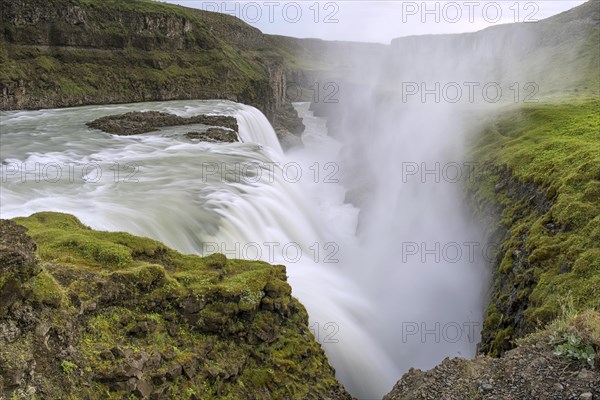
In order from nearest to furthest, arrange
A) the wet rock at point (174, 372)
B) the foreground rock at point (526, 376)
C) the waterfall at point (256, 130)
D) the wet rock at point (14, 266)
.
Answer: the wet rock at point (14, 266), the foreground rock at point (526, 376), the wet rock at point (174, 372), the waterfall at point (256, 130)

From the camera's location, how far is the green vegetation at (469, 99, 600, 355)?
44.0 feet

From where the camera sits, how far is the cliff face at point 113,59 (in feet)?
207

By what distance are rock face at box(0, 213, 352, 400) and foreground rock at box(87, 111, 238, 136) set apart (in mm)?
28923

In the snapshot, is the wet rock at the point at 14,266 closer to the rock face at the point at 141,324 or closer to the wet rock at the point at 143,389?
the rock face at the point at 141,324

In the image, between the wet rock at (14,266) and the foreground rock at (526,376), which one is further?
the foreground rock at (526,376)

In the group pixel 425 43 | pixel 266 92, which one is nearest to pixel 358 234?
pixel 266 92

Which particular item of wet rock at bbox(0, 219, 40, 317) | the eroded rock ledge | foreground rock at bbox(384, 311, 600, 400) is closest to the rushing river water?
the eroded rock ledge

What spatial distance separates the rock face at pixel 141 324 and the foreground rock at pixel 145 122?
2892 centimetres

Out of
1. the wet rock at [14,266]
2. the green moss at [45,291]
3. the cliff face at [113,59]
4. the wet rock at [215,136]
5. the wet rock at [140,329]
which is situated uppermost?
the cliff face at [113,59]

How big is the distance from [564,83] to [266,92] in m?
46.1

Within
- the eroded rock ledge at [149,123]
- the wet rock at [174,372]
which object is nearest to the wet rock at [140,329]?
the wet rock at [174,372]

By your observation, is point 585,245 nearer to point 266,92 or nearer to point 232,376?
point 232,376

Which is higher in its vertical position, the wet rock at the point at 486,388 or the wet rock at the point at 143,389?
the wet rock at the point at 143,389

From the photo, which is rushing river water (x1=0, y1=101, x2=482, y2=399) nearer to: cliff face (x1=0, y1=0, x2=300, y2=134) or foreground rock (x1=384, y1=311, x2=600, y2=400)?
foreground rock (x1=384, y1=311, x2=600, y2=400)
